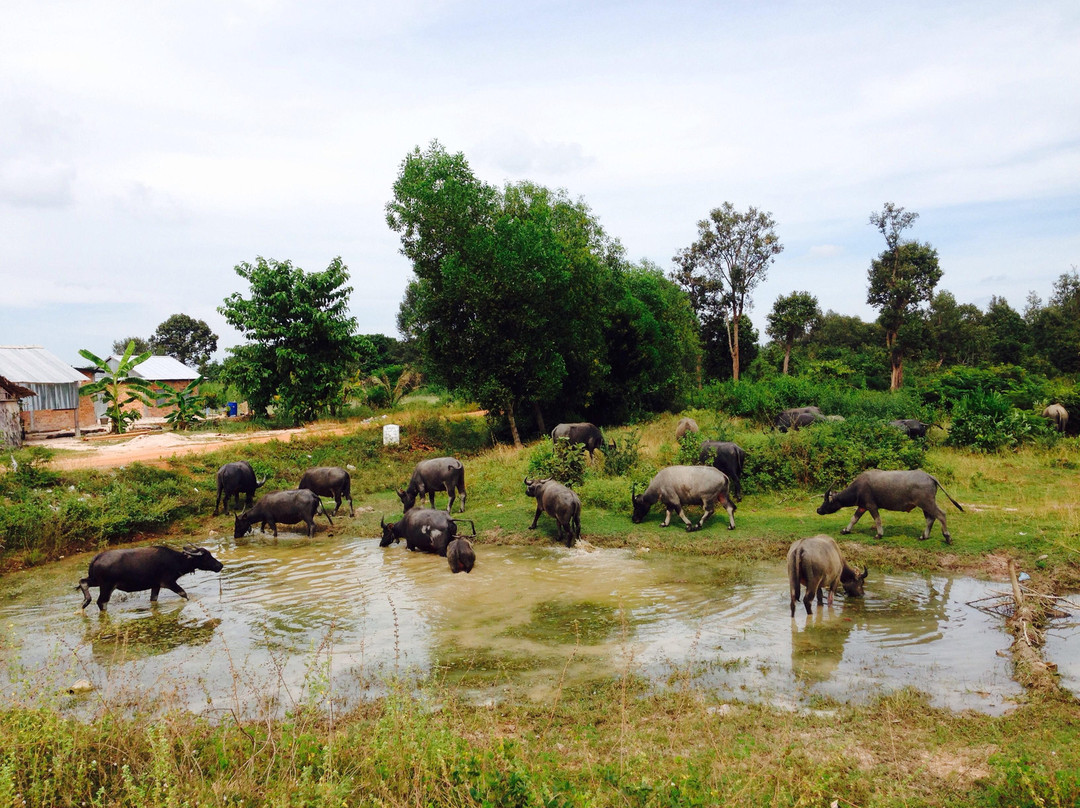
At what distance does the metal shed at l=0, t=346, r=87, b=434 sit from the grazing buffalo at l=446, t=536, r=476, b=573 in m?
24.6

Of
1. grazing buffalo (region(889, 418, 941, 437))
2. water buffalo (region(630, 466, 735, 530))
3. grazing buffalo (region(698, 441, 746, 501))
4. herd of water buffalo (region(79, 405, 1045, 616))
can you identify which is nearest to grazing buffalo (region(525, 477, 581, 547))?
herd of water buffalo (region(79, 405, 1045, 616))

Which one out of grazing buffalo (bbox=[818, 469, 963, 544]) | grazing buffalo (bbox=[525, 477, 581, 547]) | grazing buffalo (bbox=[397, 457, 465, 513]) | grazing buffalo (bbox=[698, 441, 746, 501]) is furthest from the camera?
grazing buffalo (bbox=[397, 457, 465, 513])

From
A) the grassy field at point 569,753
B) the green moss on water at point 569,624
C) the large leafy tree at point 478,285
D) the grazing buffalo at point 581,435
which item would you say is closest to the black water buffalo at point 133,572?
the grassy field at point 569,753

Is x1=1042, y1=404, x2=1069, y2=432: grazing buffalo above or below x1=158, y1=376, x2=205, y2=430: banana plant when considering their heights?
below

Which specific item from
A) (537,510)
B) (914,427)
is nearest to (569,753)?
(537,510)

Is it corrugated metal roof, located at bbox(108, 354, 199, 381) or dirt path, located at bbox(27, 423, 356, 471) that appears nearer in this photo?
dirt path, located at bbox(27, 423, 356, 471)

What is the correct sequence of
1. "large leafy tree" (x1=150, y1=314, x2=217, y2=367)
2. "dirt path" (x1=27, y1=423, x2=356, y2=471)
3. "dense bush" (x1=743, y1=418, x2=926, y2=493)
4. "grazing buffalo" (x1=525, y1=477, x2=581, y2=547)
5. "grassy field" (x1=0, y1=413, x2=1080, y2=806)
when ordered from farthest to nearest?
"large leafy tree" (x1=150, y1=314, x2=217, y2=367) → "dirt path" (x1=27, y1=423, x2=356, y2=471) → "dense bush" (x1=743, y1=418, x2=926, y2=493) → "grazing buffalo" (x1=525, y1=477, x2=581, y2=547) → "grassy field" (x1=0, y1=413, x2=1080, y2=806)

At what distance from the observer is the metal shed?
28891mm

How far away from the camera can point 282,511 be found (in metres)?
14.6

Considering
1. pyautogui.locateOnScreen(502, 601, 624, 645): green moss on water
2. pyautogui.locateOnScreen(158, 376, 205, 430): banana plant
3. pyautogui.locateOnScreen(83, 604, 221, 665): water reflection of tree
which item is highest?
pyautogui.locateOnScreen(158, 376, 205, 430): banana plant

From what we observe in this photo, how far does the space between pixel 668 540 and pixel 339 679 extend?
24.1 ft

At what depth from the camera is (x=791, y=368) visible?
42.8 m

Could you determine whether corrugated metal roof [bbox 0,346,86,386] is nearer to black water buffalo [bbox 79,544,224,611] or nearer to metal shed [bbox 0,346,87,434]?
metal shed [bbox 0,346,87,434]

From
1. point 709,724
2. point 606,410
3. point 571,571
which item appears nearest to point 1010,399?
point 606,410
